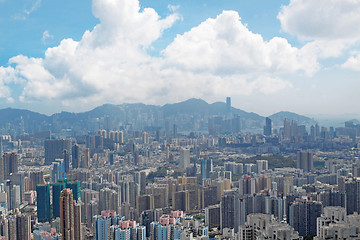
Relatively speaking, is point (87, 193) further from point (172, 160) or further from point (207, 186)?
point (172, 160)

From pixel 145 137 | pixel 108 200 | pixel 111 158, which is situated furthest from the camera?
pixel 145 137

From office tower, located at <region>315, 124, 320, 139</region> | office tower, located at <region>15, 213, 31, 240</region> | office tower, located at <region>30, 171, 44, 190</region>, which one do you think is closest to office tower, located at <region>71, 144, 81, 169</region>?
office tower, located at <region>30, 171, 44, 190</region>

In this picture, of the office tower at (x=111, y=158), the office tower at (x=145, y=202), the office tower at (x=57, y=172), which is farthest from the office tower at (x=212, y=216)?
the office tower at (x=111, y=158)

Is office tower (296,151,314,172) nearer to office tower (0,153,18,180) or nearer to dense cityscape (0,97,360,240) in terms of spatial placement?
dense cityscape (0,97,360,240)

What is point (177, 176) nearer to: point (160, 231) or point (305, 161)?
point (305, 161)

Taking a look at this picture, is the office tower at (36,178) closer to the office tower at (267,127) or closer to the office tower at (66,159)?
the office tower at (66,159)

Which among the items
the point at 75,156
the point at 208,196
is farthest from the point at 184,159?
the point at 208,196
